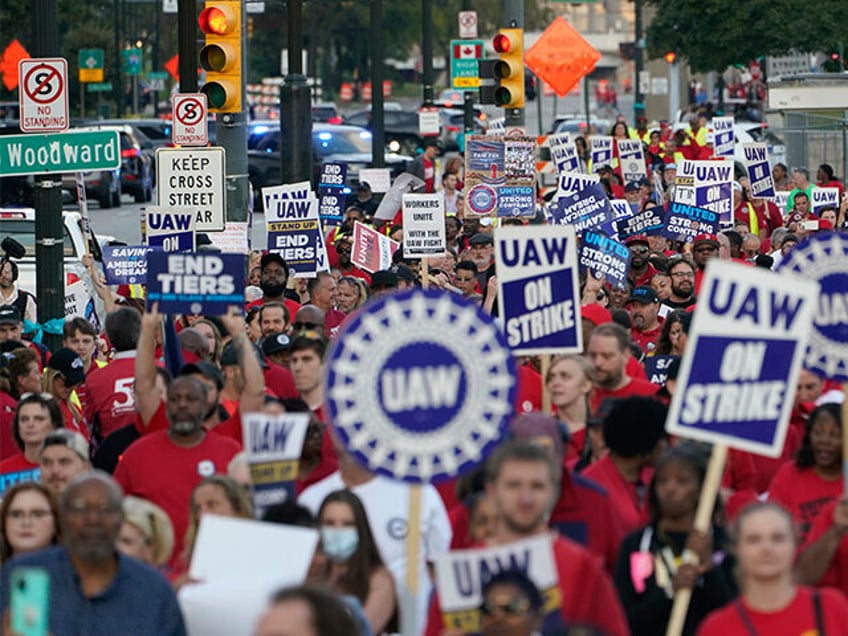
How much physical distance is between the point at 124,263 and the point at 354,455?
353 inches

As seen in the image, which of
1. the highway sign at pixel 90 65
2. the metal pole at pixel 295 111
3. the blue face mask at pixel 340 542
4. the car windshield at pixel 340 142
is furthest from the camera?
the highway sign at pixel 90 65

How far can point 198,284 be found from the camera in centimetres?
1069

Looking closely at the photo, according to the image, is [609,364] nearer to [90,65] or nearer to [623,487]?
[623,487]

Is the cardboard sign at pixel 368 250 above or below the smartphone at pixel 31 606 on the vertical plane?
above

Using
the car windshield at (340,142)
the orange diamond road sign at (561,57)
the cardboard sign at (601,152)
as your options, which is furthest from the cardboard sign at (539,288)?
the car windshield at (340,142)

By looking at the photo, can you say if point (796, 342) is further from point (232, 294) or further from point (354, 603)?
point (232, 294)

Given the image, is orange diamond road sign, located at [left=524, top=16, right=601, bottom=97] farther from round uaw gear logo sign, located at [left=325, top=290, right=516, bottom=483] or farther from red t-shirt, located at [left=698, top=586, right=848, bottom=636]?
red t-shirt, located at [left=698, top=586, right=848, bottom=636]

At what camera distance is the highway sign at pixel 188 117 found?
18.7 meters

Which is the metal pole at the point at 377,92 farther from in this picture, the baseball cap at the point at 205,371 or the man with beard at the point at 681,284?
the baseball cap at the point at 205,371

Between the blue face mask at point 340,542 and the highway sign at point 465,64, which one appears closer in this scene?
the blue face mask at point 340,542

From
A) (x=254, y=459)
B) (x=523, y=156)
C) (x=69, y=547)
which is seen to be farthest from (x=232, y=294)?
(x=523, y=156)

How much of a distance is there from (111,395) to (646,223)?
1013 cm

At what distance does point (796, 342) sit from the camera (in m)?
7.74

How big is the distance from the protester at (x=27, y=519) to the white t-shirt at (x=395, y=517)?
2.90 ft
